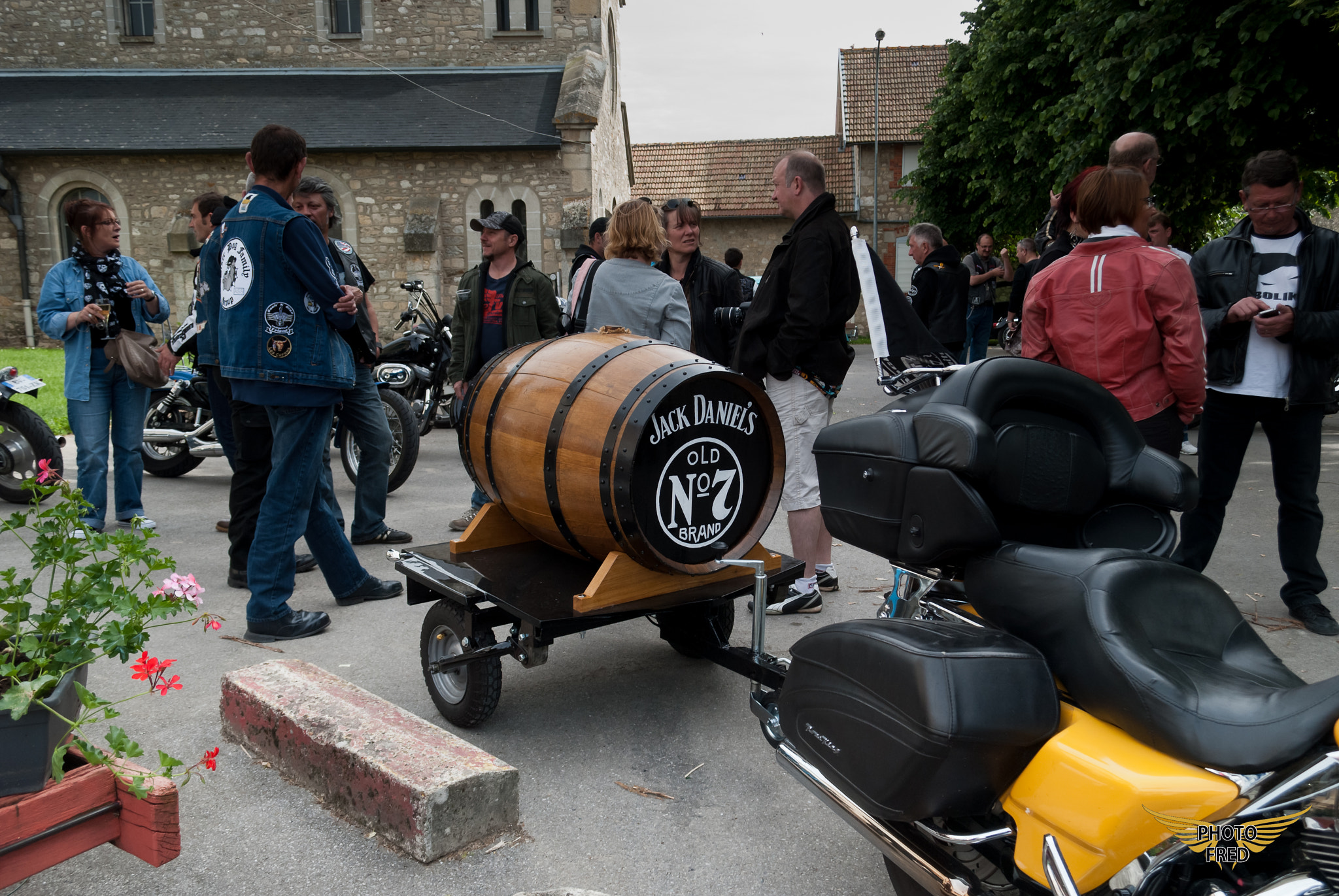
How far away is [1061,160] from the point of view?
11469mm

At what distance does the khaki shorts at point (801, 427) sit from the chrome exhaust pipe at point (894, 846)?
226cm

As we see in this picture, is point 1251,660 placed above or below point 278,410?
below

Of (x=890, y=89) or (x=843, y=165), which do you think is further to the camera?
(x=843, y=165)

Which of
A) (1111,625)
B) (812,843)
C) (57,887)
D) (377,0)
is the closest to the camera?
(1111,625)

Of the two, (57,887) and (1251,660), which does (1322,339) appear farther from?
(57,887)

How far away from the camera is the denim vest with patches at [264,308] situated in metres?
3.84

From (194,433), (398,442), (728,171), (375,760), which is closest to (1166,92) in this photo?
(398,442)

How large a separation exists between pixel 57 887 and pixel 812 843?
192 cm

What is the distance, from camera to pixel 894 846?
6.37 feet

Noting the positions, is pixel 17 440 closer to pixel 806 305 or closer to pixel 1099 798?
pixel 806 305

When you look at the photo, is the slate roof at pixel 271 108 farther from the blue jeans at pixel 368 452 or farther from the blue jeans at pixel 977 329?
the blue jeans at pixel 368 452

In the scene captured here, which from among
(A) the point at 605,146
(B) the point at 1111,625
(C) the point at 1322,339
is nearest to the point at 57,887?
(B) the point at 1111,625

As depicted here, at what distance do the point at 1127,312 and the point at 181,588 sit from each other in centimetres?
302

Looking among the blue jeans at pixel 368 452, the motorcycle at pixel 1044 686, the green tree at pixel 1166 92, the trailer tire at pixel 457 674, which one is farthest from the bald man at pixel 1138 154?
the green tree at pixel 1166 92
